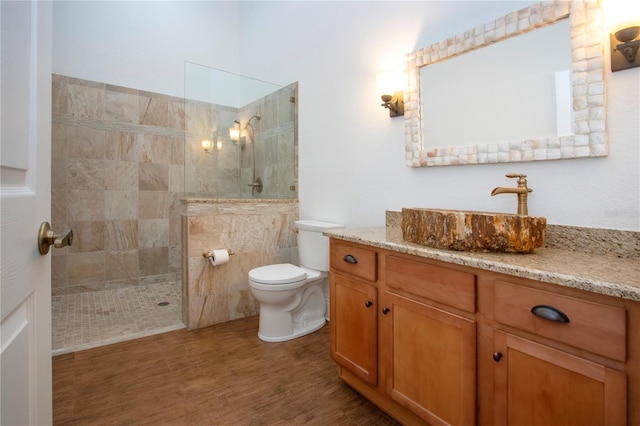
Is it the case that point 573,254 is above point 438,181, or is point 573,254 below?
below

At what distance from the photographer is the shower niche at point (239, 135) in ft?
10.2

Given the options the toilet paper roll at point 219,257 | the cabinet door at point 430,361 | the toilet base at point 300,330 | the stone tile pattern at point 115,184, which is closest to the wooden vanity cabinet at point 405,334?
the cabinet door at point 430,361

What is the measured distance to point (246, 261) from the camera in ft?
9.18

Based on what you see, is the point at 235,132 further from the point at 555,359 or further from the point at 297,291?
the point at 555,359

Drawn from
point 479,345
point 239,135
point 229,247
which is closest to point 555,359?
point 479,345

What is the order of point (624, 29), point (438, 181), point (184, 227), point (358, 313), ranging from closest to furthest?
point (624, 29) < point (358, 313) < point (438, 181) < point (184, 227)

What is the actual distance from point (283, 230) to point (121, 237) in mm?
1845

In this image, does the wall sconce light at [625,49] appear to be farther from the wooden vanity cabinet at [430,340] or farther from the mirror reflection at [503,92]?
the wooden vanity cabinet at [430,340]

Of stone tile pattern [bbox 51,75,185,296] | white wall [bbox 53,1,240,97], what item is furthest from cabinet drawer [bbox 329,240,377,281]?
white wall [bbox 53,1,240,97]

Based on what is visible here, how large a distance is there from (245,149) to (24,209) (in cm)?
A: 291

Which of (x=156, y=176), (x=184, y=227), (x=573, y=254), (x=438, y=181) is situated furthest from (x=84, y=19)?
(x=573, y=254)

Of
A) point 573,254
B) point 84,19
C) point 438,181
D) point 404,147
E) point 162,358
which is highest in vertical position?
Answer: point 84,19

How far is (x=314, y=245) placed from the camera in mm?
2527

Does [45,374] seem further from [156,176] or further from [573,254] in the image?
[156,176]
